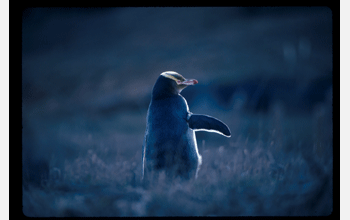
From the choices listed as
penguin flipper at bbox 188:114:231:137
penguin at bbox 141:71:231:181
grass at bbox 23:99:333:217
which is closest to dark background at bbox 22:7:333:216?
grass at bbox 23:99:333:217

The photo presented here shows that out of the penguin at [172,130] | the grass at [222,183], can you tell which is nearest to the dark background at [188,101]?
the grass at [222,183]

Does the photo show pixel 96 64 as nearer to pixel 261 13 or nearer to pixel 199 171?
pixel 199 171

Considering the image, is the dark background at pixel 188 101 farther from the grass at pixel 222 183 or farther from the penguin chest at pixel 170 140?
the penguin chest at pixel 170 140

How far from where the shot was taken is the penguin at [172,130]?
176 cm

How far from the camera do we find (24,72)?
1859 mm

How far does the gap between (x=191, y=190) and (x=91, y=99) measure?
986mm

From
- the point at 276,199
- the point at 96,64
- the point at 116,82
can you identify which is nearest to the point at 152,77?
the point at 116,82

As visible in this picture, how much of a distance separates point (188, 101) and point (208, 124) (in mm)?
372

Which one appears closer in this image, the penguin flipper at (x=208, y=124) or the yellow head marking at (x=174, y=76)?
the penguin flipper at (x=208, y=124)

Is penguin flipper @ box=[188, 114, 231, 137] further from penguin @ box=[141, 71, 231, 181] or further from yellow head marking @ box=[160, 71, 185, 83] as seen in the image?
yellow head marking @ box=[160, 71, 185, 83]

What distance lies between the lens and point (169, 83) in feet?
5.99

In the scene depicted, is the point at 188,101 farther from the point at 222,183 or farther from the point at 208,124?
the point at 222,183

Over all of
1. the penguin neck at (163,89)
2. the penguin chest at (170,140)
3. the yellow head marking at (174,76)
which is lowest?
the penguin chest at (170,140)

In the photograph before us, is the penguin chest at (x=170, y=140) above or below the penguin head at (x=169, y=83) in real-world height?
below
